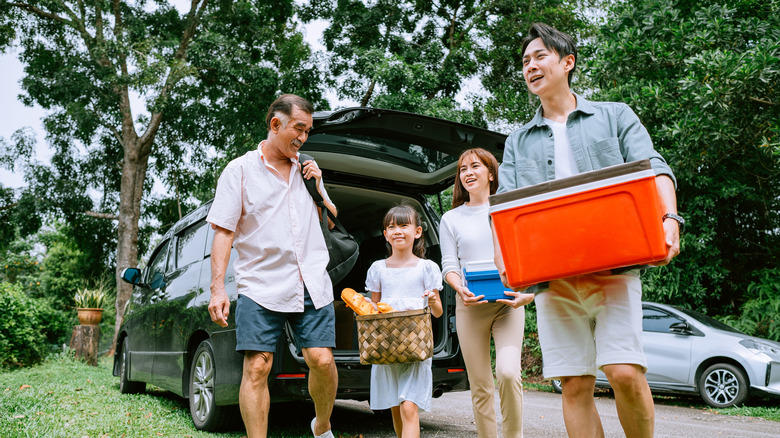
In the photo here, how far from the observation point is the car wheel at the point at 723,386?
765cm

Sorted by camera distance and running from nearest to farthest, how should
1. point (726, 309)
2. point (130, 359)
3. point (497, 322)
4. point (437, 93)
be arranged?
point (497, 322) → point (130, 359) → point (726, 309) → point (437, 93)

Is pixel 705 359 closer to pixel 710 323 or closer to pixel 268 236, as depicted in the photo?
pixel 710 323

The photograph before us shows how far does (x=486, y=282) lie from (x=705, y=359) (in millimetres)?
6242

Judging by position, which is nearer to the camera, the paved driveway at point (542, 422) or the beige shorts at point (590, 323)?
the beige shorts at point (590, 323)

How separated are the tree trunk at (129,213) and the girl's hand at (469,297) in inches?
591

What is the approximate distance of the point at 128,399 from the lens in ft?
20.5

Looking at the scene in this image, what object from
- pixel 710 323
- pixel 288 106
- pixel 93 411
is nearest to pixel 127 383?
pixel 93 411

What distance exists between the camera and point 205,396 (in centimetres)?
455

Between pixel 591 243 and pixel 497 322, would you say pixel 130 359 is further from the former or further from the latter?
pixel 591 243

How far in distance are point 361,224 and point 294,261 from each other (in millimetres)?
2187

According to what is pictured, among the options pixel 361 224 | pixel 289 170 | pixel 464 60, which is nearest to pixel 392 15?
pixel 464 60

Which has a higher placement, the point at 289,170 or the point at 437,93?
the point at 437,93

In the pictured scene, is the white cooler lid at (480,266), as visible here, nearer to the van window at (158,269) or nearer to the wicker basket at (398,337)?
the wicker basket at (398,337)

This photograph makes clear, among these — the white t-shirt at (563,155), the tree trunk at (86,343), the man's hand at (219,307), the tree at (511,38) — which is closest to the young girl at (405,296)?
the man's hand at (219,307)
